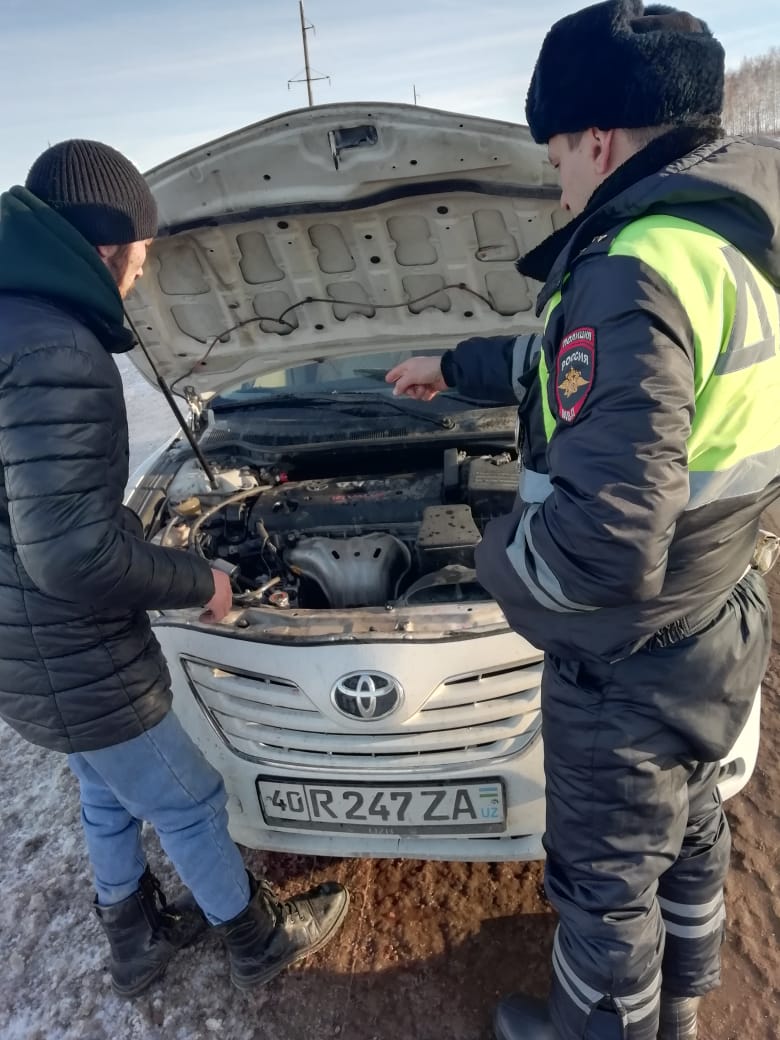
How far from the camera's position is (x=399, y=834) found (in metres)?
2.05

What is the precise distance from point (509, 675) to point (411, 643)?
280 millimetres

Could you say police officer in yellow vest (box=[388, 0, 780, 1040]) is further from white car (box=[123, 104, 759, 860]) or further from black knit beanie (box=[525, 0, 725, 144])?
white car (box=[123, 104, 759, 860])

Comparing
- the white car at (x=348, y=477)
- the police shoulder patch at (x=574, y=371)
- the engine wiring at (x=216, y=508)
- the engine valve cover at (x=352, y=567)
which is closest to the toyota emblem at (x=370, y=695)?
the white car at (x=348, y=477)

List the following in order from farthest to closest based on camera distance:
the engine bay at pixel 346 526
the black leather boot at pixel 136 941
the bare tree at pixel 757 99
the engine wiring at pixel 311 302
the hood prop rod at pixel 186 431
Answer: the bare tree at pixel 757 99
the engine wiring at pixel 311 302
the hood prop rod at pixel 186 431
the engine bay at pixel 346 526
the black leather boot at pixel 136 941

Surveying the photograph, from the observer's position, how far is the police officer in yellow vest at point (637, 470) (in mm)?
1154

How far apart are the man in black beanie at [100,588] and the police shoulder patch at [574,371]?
94 cm

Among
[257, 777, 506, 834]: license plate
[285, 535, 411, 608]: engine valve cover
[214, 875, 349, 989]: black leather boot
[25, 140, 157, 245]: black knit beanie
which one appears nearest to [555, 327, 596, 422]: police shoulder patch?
[25, 140, 157, 245]: black knit beanie

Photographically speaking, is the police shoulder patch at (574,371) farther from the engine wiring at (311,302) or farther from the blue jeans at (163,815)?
the engine wiring at (311,302)

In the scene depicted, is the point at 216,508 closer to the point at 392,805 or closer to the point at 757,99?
the point at 392,805

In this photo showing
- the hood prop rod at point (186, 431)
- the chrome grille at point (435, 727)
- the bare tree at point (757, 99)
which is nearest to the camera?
the chrome grille at point (435, 727)

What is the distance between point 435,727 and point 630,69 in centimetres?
151

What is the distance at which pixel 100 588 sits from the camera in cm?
156

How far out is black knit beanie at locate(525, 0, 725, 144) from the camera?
1194mm

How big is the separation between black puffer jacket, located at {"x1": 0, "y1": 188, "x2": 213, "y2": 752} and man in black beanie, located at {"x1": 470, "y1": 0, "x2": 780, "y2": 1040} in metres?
0.80
